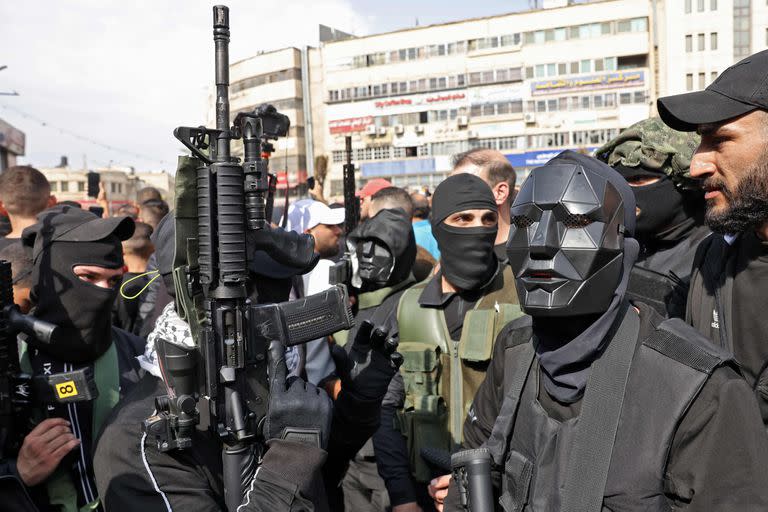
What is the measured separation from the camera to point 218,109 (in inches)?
92.9

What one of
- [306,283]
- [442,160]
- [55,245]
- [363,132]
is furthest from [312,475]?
[363,132]

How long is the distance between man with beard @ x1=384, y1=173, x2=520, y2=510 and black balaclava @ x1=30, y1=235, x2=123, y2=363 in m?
1.37

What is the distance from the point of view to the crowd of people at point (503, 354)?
165cm

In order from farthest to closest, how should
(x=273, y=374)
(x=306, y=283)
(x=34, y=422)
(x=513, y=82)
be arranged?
(x=513, y=82) → (x=306, y=283) → (x=34, y=422) → (x=273, y=374)

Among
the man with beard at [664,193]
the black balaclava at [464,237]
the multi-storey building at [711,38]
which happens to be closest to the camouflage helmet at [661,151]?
the man with beard at [664,193]

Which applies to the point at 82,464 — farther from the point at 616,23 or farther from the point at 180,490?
the point at 616,23

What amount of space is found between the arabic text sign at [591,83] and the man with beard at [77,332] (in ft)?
166

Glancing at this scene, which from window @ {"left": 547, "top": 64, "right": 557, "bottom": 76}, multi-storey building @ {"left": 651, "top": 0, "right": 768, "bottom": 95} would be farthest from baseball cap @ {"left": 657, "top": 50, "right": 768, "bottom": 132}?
window @ {"left": 547, "top": 64, "right": 557, "bottom": 76}

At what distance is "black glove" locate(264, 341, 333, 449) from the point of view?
2121mm

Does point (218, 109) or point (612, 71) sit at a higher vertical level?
point (612, 71)

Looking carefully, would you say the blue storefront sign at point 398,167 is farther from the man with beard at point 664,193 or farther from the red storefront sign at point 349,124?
the man with beard at point 664,193

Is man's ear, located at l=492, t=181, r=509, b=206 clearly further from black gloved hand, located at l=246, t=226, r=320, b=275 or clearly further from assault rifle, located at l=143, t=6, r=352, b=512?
assault rifle, located at l=143, t=6, r=352, b=512

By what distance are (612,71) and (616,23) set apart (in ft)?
12.1

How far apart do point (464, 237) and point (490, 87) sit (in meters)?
51.8
